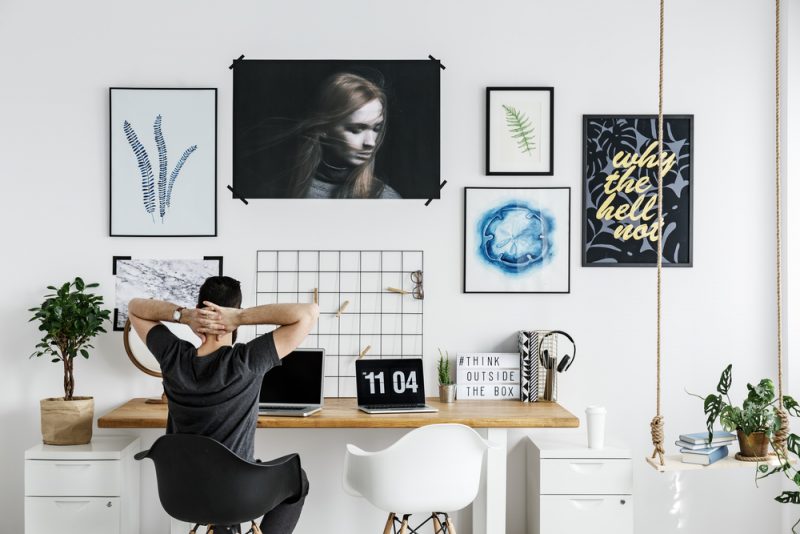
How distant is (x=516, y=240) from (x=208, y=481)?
1787mm

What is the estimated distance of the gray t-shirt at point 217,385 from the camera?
2.28 metres

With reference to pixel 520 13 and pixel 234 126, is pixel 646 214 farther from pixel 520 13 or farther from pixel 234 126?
pixel 234 126

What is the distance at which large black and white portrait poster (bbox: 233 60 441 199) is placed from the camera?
3.42 metres

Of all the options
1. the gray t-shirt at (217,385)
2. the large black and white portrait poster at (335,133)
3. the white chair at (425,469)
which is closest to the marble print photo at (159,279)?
the large black and white portrait poster at (335,133)

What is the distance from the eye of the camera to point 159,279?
3416 millimetres

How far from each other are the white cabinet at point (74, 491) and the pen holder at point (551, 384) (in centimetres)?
182

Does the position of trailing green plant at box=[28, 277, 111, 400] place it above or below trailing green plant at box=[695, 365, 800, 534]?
above

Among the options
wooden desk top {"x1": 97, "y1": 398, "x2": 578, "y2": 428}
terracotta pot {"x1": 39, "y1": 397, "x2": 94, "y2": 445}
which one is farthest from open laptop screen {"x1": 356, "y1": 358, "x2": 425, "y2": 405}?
terracotta pot {"x1": 39, "y1": 397, "x2": 94, "y2": 445}

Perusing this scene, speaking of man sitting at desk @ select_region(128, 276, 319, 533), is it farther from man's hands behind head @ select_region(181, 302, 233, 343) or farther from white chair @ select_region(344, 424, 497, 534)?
white chair @ select_region(344, 424, 497, 534)

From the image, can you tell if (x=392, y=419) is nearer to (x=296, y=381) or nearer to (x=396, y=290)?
(x=296, y=381)

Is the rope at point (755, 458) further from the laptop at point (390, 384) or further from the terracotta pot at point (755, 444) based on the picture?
the laptop at point (390, 384)

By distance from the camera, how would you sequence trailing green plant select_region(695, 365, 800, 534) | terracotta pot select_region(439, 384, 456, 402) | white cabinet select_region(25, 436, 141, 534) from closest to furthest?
trailing green plant select_region(695, 365, 800, 534)
white cabinet select_region(25, 436, 141, 534)
terracotta pot select_region(439, 384, 456, 402)

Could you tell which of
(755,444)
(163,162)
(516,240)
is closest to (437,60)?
(516,240)

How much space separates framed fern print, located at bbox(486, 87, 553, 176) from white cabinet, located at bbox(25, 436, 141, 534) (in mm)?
2065
